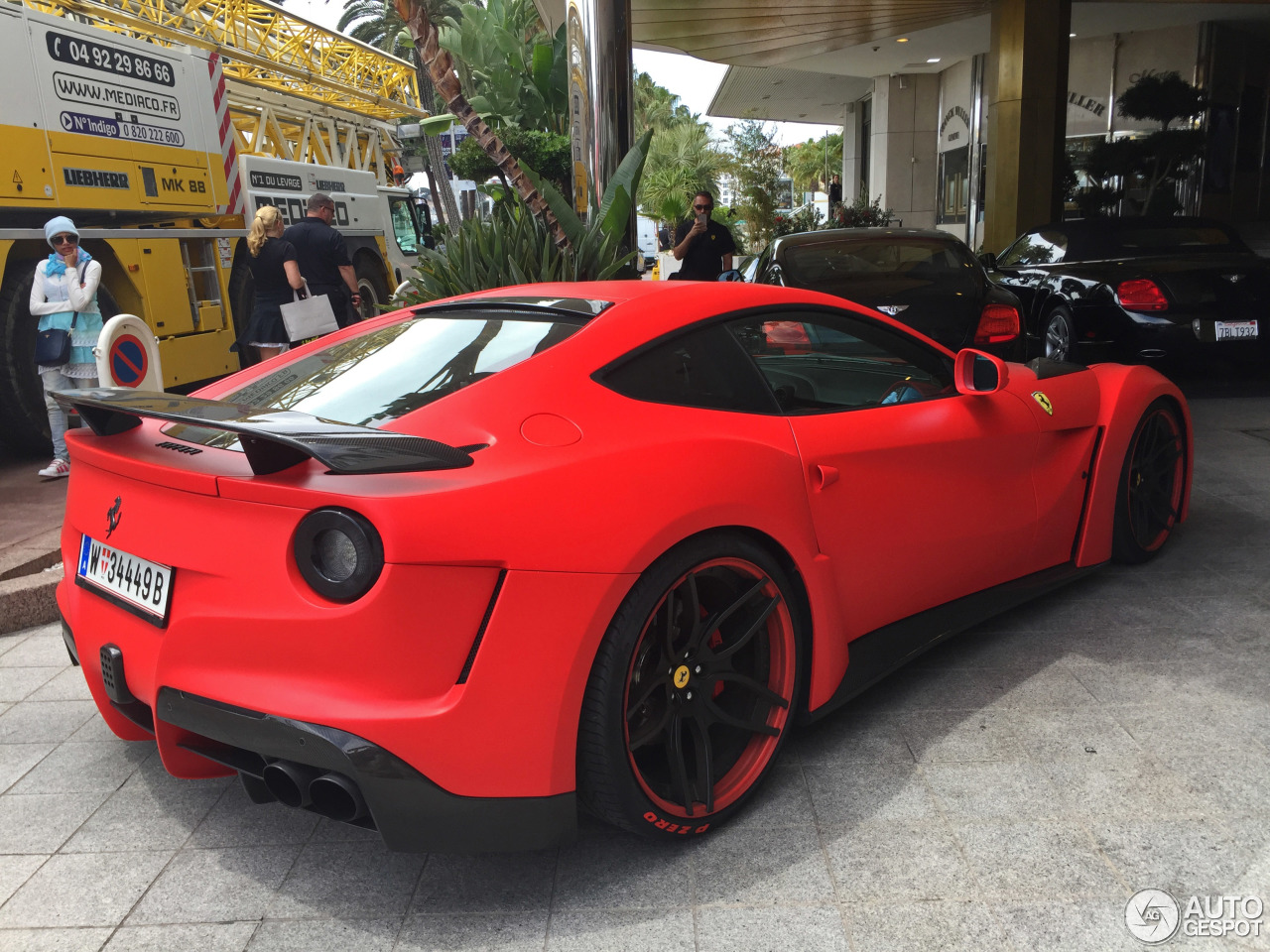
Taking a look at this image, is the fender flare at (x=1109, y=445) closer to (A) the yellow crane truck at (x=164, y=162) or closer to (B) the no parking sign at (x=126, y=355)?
(B) the no parking sign at (x=126, y=355)

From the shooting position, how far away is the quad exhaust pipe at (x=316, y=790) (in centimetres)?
211

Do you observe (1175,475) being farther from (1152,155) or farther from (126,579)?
(1152,155)

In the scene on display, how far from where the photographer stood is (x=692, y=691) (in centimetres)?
252

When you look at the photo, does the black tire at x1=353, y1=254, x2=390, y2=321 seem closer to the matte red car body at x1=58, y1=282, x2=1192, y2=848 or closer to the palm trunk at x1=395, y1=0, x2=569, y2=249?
the palm trunk at x1=395, y1=0, x2=569, y2=249

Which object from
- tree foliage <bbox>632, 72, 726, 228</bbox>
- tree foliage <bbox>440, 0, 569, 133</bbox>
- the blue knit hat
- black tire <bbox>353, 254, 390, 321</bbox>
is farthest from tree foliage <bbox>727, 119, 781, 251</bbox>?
the blue knit hat

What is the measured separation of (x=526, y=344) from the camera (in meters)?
2.66

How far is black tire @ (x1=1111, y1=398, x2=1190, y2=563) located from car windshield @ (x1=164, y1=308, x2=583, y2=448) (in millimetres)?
2586

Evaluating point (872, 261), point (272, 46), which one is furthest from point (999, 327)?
point (272, 46)

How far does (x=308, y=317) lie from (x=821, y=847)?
20.1ft

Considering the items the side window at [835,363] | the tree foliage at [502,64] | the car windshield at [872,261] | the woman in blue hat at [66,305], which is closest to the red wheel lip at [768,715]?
the side window at [835,363]

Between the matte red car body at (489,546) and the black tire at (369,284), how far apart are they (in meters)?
10.7

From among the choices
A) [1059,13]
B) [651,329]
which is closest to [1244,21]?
[1059,13]

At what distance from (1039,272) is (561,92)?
7219 mm

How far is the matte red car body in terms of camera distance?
2.08 meters
